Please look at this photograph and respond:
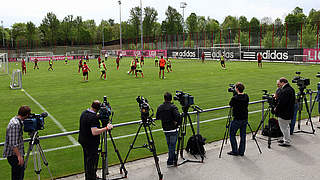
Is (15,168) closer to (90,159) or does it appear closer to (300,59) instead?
(90,159)

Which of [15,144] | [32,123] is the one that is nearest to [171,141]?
[32,123]

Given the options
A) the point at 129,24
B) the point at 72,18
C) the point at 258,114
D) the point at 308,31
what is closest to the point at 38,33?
the point at 72,18

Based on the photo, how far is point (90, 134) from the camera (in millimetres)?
5516

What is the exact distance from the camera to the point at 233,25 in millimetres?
114750

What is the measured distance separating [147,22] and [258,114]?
107746 mm

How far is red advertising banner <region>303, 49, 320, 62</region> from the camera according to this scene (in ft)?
118

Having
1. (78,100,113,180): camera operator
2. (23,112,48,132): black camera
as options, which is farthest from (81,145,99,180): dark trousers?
(23,112,48,132): black camera

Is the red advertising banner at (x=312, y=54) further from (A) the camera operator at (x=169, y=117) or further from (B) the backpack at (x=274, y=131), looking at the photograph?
(A) the camera operator at (x=169, y=117)

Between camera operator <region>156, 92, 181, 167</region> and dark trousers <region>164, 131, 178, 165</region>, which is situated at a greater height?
camera operator <region>156, 92, 181, 167</region>

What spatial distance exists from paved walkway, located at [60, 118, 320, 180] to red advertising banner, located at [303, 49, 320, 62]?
32.3 m

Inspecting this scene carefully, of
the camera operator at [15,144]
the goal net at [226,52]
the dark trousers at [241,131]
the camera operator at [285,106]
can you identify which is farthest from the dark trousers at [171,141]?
the goal net at [226,52]

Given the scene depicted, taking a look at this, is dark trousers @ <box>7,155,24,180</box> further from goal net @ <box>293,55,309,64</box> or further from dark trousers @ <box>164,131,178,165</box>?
goal net @ <box>293,55,309,64</box>

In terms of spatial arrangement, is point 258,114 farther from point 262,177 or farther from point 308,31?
point 308,31

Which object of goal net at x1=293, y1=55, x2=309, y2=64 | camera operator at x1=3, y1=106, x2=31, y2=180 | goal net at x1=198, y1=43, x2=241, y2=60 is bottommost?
camera operator at x1=3, y1=106, x2=31, y2=180
